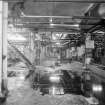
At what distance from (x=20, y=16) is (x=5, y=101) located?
2320mm

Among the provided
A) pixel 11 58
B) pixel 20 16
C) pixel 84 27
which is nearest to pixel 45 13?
pixel 20 16

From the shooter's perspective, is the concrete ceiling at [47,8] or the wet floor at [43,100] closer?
the wet floor at [43,100]

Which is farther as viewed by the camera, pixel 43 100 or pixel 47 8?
pixel 47 8

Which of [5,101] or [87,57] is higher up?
[87,57]

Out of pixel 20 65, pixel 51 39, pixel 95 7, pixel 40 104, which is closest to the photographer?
pixel 40 104

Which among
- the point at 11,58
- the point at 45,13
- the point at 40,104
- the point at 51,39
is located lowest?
the point at 40,104

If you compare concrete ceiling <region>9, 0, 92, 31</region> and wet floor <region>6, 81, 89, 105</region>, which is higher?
concrete ceiling <region>9, 0, 92, 31</region>

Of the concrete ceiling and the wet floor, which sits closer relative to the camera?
the wet floor

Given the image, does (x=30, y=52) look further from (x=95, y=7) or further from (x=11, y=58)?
(x=95, y=7)

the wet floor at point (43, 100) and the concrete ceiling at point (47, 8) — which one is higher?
the concrete ceiling at point (47, 8)

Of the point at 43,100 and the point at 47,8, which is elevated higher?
the point at 47,8

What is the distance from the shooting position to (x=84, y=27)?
4.94m

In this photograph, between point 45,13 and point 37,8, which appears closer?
point 37,8

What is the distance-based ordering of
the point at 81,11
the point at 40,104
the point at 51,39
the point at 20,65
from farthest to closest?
the point at 51,39, the point at 20,65, the point at 81,11, the point at 40,104
